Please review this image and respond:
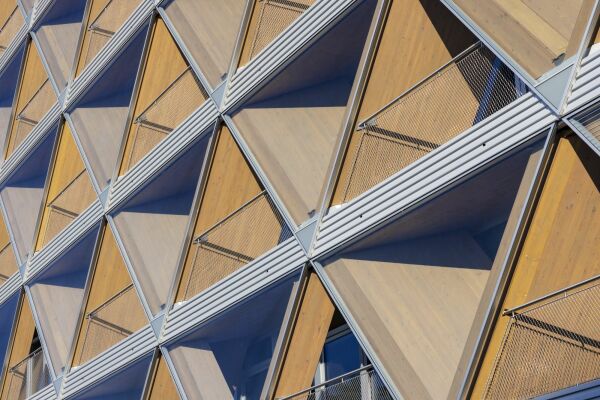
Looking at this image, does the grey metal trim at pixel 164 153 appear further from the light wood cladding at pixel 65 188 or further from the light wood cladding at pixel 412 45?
the light wood cladding at pixel 412 45

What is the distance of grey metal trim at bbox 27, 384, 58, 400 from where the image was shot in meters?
18.5

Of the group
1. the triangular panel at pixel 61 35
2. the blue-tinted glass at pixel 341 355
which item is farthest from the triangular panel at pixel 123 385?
the triangular panel at pixel 61 35

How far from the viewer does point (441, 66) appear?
11.7m

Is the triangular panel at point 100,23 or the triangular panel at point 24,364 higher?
the triangular panel at point 100,23

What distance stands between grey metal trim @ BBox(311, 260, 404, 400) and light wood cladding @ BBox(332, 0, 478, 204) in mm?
1659

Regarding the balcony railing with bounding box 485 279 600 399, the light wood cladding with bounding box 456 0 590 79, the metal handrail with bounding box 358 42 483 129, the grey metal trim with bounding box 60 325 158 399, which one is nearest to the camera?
the balcony railing with bounding box 485 279 600 399

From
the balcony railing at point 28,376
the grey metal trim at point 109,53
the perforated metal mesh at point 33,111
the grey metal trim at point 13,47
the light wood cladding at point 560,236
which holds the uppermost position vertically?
the grey metal trim at point 13,47

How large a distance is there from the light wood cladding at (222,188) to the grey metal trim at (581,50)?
657 centimetres

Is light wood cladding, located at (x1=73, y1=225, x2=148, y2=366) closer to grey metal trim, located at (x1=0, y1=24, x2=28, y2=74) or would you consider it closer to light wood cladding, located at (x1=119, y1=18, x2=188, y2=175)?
light wood cladding, located at (x1=119, y1=18, x2=188, y2=175)

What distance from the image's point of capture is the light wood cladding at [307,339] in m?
12.3

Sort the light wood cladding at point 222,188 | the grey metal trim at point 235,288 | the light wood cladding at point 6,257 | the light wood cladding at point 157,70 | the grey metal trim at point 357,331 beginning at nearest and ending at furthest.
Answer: the grey metal trim at point 357,331 → the grey metal trim at point 235,288 → the light wood cladding at point 222,188 → the light wood cladding at point 157,70 → the light wood cladding at point 6,257

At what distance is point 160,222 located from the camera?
1792cm

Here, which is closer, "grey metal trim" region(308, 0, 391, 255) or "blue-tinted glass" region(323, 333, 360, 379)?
"grey metal trim" region(308, 0, 391, 255)

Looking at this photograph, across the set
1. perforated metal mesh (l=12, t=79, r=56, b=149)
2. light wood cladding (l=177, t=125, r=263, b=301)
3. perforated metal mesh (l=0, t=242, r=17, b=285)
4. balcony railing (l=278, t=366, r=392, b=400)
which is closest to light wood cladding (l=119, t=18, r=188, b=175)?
light wood cladding (l=177, t=125, r=263, b=301)
